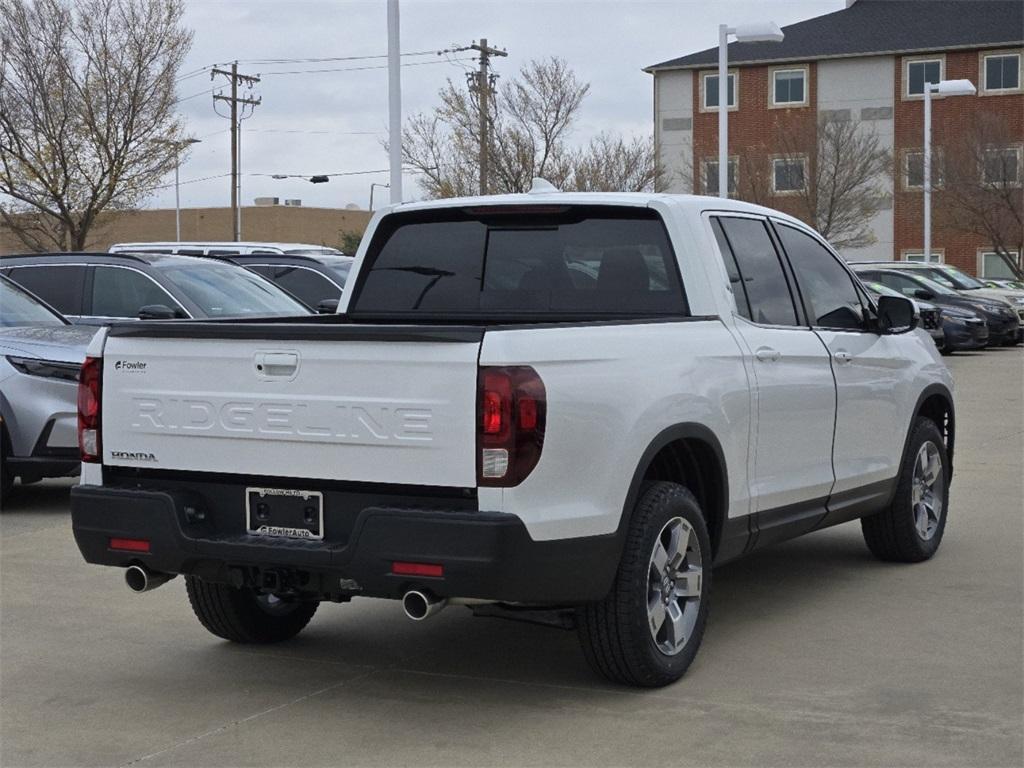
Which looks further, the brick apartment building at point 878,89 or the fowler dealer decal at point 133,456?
→ the brick apartment building at point 878,89

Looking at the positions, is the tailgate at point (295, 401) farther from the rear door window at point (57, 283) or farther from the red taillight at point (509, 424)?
the rear door window at point (57, 283)

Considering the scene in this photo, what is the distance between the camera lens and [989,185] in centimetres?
4562

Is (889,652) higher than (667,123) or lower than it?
lower

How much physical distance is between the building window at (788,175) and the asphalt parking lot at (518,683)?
43130 millimetres

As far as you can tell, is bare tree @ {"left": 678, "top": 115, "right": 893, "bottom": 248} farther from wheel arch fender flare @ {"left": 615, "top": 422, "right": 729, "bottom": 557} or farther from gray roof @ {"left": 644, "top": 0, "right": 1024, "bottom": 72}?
wheel arch fender flare @ {"left": 615, "top": 422, "right": 729, "bottom": 557}

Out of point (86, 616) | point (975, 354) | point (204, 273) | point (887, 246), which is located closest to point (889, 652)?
point (86, 616)

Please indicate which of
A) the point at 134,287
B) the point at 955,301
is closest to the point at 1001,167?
the point at 955,301

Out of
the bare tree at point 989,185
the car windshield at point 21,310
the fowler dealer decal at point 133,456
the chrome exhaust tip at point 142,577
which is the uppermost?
the bare tree at point 989,185

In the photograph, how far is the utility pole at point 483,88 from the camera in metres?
40.5

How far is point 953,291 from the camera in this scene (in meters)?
31.1

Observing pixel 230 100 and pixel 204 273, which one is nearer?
pixel 204 273

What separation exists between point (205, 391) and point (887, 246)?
58.1m

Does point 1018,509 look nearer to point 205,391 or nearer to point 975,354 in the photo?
point 205,391

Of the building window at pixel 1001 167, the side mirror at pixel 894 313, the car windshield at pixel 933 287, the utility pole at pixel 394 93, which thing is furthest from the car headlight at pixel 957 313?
the side mirror at pixel 894 313
